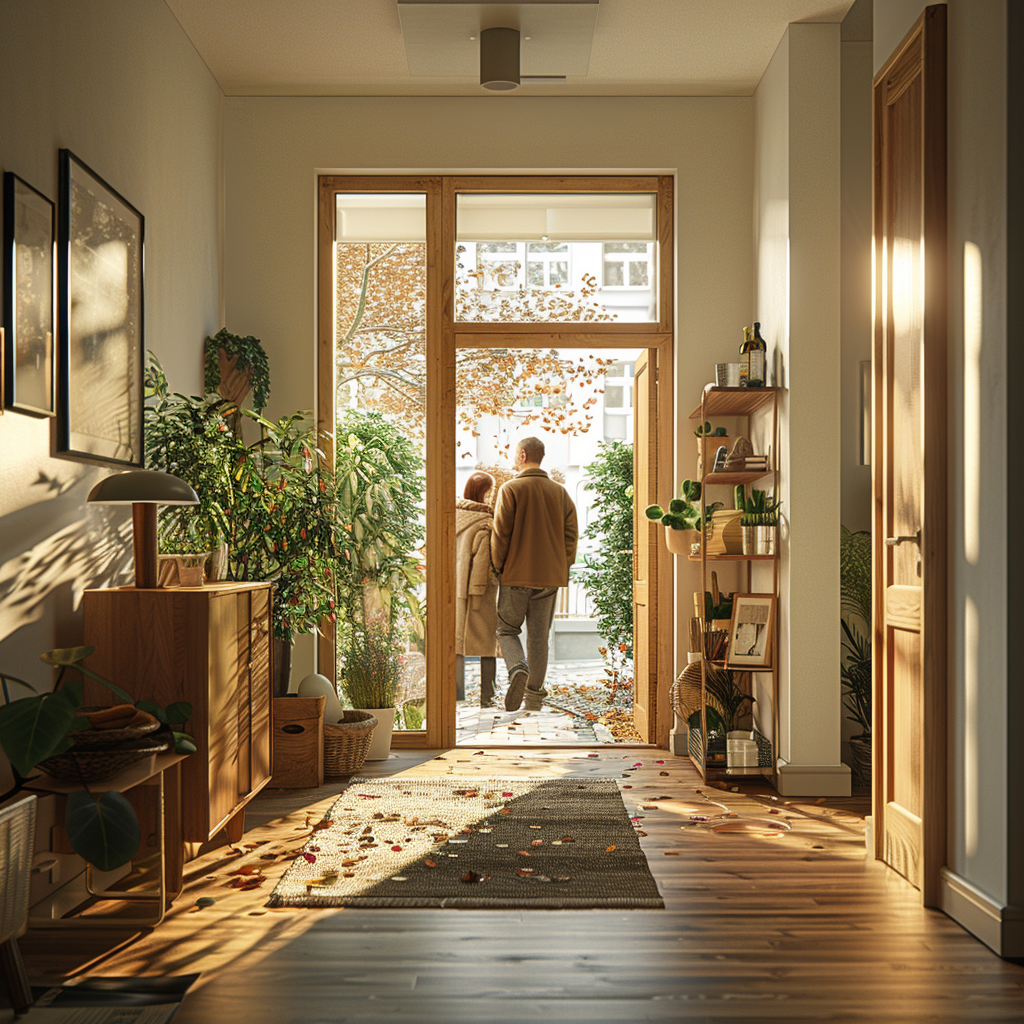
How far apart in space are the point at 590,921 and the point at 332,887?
32.9 inches

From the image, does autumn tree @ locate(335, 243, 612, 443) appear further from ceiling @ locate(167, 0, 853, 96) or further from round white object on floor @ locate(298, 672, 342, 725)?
round white object on floor @ locate(298, 672, 342, 725)

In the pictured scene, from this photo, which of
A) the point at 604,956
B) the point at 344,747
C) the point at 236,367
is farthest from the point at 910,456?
the point at 236,367

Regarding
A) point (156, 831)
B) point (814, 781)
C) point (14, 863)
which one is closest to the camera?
point (14, 863)

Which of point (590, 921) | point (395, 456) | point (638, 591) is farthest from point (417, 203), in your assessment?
point (590, 921)

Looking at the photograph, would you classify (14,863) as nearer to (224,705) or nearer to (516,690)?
(224,705)

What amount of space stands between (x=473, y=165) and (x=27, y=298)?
115 inches

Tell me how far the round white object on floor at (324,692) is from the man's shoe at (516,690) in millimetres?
1431

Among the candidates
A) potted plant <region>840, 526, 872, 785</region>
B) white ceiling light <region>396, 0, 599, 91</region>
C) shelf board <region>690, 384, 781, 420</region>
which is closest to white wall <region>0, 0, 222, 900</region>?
white ceiling light <region>396, 0, 599, 91</region>

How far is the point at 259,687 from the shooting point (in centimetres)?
376

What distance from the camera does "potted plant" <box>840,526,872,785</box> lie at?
14.9 feet

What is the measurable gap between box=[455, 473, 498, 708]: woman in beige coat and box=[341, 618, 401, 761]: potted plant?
709 millimetres

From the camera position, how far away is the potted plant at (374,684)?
493 centimetres

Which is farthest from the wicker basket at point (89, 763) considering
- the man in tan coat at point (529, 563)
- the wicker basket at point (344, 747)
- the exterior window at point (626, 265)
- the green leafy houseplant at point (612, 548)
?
the green leafy houseplant at point (612, 548)

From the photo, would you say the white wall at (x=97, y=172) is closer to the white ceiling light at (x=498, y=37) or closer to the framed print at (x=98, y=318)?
the framed print at (x=98, y=318)
